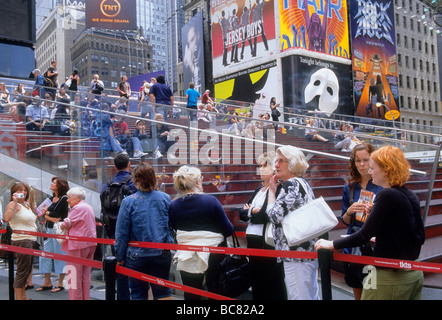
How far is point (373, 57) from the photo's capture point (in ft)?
151

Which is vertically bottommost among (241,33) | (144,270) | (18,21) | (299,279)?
(144,270)

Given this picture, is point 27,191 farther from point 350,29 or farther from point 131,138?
point 350,29

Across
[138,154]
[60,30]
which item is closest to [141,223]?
[138,154]

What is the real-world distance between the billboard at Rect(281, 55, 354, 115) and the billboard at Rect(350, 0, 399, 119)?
205cm

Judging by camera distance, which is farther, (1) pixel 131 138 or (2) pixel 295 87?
(2) pixel 295 87

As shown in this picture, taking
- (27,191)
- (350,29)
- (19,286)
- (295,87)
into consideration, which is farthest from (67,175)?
(350,29)

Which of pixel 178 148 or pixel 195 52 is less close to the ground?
pixel 195 52

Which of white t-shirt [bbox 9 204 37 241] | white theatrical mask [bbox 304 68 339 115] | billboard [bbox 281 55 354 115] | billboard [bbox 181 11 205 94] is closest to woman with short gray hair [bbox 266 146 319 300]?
white t-shirt [bbox 9 204 37 241]

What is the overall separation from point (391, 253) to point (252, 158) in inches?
198

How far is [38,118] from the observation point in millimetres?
10141

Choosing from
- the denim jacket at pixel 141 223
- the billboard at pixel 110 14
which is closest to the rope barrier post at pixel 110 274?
the denim jacket at pixel 141 223

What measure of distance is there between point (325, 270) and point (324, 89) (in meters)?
39.2

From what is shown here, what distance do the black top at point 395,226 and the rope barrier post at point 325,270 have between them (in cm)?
26

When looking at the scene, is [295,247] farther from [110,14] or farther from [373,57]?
[373,57]
